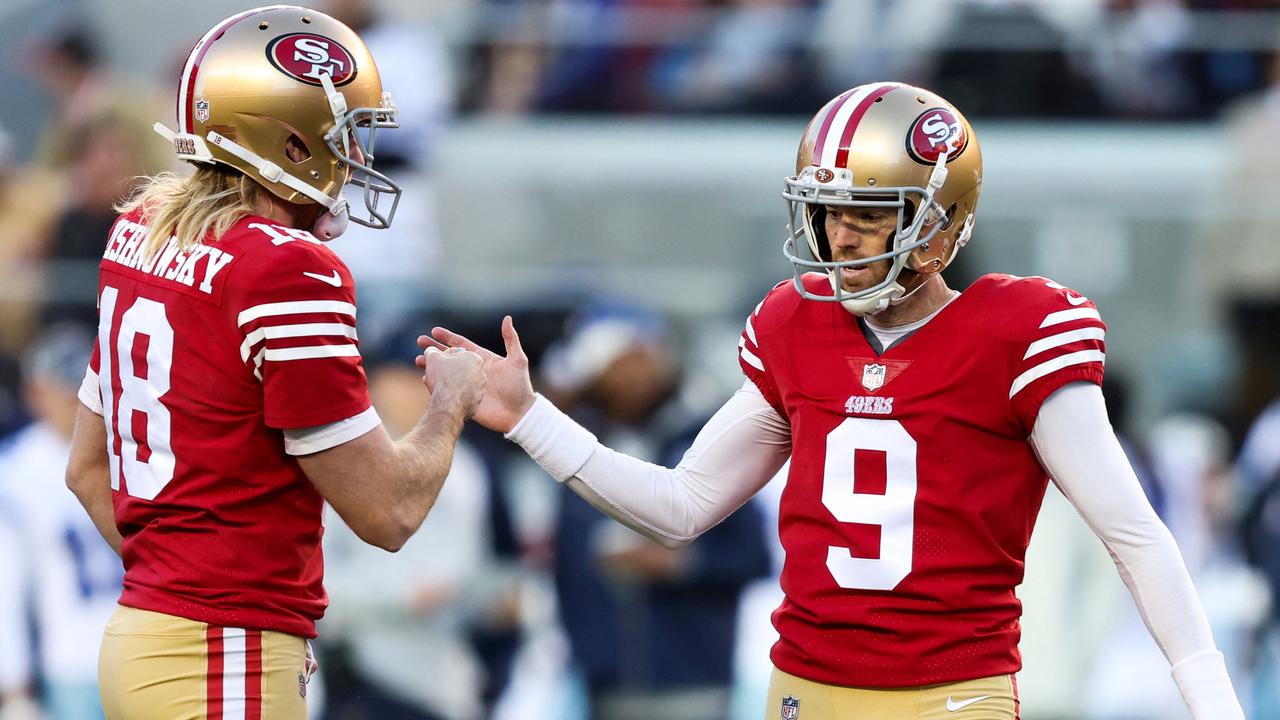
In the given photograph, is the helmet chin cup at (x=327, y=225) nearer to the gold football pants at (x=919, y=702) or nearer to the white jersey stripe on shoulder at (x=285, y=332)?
the white jersey stripe on shoulder at (x=285, y=332)

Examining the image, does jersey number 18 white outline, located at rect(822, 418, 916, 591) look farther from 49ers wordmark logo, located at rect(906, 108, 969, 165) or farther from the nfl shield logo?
49ers wordmark logo, located at rect(906, 108, 969, 165)

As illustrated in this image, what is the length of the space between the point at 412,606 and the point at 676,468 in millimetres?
2878

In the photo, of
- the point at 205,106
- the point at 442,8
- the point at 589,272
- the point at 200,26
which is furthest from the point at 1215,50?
the point at 205,106

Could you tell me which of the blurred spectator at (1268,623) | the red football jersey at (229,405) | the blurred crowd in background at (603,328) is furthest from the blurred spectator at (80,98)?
the blurred spectator at (1268,623)

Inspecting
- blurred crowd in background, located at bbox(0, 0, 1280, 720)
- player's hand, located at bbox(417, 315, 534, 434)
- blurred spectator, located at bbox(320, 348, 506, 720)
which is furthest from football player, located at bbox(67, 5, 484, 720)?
blurred crowd in background, located at bbox(0, 0, 1280, 720)

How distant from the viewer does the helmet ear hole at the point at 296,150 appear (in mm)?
3268

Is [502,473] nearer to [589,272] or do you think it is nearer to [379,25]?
[589,272]

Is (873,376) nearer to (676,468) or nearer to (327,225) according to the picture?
(676,468)

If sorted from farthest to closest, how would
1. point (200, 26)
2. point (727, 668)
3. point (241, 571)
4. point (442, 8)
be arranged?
1. point (200, 26)
2. point (442, 8)
3. point (727, 668)
4. point (241, 571)

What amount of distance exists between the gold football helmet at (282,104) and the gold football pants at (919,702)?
4.03 feet

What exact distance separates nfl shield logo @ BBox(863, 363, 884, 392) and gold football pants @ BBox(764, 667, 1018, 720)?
1.84 feet

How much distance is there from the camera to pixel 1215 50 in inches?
317

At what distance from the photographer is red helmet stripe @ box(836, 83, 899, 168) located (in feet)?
10.8

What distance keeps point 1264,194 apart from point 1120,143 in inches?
26.4
